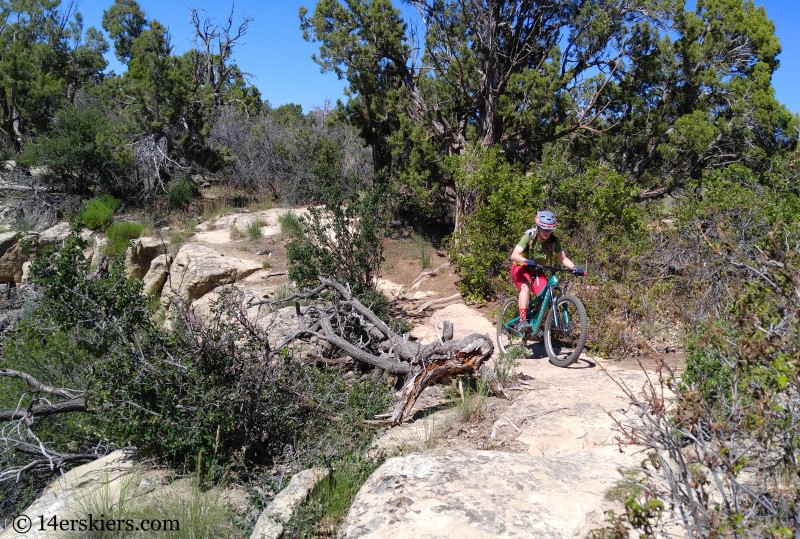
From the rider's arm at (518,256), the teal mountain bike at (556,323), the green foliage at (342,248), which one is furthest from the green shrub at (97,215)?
the rider's arm at (518,256)

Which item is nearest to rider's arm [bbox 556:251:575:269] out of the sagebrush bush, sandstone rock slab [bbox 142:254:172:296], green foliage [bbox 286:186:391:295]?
the sagebrush bush

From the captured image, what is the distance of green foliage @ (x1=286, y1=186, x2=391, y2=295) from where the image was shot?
353 inches

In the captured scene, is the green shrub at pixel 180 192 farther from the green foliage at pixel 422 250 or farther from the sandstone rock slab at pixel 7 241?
the green foliage at pixel 422 250

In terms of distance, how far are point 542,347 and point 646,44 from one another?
7.60 meters

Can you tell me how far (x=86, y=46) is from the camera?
23688mm

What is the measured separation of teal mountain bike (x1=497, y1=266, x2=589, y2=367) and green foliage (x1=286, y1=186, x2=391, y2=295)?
288cm

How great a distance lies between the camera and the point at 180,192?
15.6m

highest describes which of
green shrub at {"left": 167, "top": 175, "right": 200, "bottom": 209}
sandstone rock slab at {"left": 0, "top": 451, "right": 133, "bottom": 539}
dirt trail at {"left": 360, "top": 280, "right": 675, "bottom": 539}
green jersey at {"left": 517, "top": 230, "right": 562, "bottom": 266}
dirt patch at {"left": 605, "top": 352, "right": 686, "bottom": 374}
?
green shrub at {"left": 167, "top": 175, "right": 200, "bottom": 209}

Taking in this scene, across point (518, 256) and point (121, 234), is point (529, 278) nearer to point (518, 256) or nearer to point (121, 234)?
point (518, 256)

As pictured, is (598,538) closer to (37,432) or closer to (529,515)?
(529,515)

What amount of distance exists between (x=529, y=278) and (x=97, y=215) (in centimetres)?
1160

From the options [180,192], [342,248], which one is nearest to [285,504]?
[342,248]

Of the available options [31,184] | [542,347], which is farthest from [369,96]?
[31,184]

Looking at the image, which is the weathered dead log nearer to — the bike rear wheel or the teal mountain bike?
the teal mountain bike
